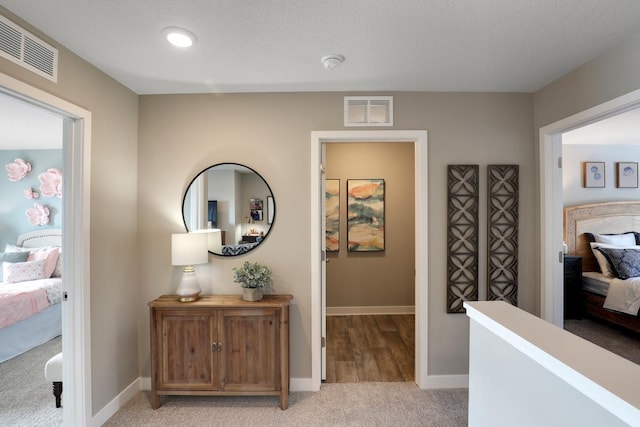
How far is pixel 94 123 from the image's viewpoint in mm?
2211

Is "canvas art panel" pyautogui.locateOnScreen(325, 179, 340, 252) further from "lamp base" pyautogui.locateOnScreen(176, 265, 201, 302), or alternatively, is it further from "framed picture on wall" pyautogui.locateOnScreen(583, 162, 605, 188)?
"framed picture on wall" pyautogui.locateOnScreen(583, 162, 605, 188)

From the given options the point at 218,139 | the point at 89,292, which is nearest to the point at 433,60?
the point at 218,139

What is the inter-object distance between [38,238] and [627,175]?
888 cm

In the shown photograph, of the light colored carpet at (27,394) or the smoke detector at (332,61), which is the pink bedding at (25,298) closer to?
the light colored carpet at (27,394)

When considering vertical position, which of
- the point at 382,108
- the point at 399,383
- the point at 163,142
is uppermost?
the point at 382,108

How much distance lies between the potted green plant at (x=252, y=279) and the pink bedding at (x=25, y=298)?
264cm

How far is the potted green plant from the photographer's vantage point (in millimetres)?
2453

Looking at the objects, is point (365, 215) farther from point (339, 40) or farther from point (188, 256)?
point (339, 40)

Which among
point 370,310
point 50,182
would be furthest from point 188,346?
point 50,182

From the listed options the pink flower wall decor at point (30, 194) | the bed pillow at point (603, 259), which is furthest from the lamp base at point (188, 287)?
the bed pillow at point (603, 259)

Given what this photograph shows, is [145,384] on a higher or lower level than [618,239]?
lower

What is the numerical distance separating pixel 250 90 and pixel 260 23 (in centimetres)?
94

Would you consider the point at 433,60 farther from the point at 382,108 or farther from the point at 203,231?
the point at 203,231

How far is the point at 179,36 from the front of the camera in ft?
5.97
